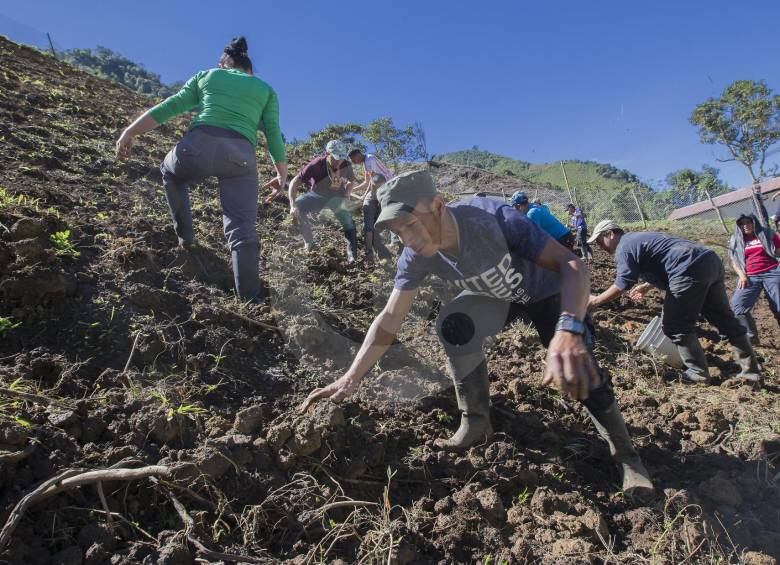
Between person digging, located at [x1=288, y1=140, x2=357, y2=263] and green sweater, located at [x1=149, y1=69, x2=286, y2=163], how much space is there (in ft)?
5.47

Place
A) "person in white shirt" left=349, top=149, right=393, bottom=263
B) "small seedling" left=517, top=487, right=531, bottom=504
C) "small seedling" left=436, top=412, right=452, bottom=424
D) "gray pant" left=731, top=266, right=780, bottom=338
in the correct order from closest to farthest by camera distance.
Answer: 1. "small seedling" left=517, top=487, right=531, bottom=504
2. "small seedling" left=436, top=412, right=452, bottom=424
3. "gray pant" left=731, top=266, right=780, bottom=338
4. "person in white shirt" left=349, top=149, right=393, bottom=263

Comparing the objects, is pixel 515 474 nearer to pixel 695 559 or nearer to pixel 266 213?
pixel 695 559

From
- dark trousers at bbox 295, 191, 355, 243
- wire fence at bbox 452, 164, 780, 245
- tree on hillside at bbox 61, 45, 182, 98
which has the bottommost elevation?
dark trousers at bbox 295, 191, 355, 243

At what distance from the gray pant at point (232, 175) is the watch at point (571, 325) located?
2049mm

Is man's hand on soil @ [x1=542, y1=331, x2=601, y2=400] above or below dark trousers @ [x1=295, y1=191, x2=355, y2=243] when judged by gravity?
below

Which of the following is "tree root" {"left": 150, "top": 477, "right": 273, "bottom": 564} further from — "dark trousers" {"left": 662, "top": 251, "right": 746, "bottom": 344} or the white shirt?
the white shirt

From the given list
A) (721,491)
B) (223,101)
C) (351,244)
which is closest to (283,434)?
(721,491)

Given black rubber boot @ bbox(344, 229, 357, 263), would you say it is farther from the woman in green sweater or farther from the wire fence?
the wire fence

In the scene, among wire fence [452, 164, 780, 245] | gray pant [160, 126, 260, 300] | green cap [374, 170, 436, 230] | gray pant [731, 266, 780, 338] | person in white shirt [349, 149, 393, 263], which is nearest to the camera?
green cap [374, 170, 436, 230]

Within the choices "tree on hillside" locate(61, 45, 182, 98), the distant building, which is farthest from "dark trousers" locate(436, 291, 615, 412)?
"tree on hillside" locate(61, 45, 182, 98)

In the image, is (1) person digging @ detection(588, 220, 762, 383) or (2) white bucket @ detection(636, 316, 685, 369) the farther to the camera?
(2) white bucket @ detection(636, 316, 685, 369)

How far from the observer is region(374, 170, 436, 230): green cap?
183 centimetres

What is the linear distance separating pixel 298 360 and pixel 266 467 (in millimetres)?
931

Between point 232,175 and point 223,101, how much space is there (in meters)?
0.47
